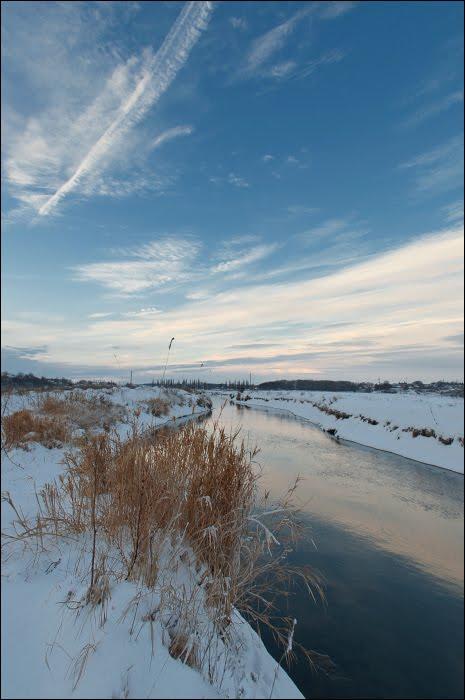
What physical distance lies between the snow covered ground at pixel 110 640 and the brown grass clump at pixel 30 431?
4.41m

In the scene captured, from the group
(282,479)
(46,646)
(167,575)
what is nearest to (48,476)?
(167,575)

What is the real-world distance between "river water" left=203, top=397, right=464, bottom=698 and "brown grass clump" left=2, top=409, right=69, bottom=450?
4.70 m

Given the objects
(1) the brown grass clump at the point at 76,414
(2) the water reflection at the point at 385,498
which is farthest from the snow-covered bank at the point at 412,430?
(1) the brown grass clump at the point at 76,414

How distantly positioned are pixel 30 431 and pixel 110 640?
7.36 m

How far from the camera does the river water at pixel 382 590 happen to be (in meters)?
3.42

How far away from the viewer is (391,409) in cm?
2045

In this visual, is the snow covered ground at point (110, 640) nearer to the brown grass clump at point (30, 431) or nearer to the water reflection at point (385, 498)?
the water reflection at point (385, 498)

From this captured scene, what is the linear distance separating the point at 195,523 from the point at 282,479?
6336 millimetres

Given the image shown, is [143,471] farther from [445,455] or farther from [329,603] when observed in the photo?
[445,455]

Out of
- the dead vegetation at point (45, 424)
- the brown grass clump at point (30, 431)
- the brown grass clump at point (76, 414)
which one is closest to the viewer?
the brown grass clump at point (30, 431)

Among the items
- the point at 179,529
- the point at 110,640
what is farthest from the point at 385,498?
the point at 110,640

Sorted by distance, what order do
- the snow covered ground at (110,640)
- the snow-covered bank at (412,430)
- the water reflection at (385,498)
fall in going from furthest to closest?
the snow-covered bank at (412,430), the water reflection at (385,498), the snow covered ground at (110,640)

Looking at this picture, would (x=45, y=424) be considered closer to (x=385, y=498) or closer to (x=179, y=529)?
(x=179, y=529)

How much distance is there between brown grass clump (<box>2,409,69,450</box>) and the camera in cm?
748
